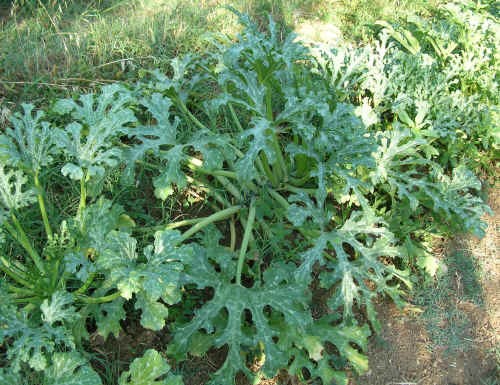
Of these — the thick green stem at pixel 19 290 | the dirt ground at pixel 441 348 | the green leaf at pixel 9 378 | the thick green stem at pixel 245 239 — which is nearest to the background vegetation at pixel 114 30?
the thick green stem at pixel 245 239

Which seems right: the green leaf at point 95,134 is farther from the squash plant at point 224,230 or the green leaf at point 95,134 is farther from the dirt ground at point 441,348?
the dirt ground at point 441,348

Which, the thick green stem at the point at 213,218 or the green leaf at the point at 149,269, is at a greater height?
the green leaf at the point at 149,269

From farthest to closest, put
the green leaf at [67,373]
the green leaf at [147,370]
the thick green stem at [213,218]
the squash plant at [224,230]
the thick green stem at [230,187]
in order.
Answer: the thick green stem at [230,187] → the thick green stem at [213,218] → the squash plant at [224,230] → the green leaf at [147,370] → the green leaf at [67,373]

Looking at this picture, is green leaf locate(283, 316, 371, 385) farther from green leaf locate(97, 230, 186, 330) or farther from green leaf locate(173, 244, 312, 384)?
green leaf locate(97, 230, 186, 330)

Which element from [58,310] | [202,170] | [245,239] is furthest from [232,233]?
[58,310]

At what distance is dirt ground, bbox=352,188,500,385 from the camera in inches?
110

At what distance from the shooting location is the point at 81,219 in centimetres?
254

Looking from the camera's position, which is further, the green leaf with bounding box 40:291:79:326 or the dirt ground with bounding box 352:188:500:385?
the dirt ground with bounding box 352:188:500:385

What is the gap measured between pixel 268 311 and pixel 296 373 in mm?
420

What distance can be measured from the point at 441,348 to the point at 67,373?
1990 millimetres

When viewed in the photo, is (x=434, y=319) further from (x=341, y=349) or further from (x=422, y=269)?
(x=341, y=349)

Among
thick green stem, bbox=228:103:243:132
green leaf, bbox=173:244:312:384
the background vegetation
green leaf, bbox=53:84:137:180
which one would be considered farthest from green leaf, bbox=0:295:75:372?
the background vegetation

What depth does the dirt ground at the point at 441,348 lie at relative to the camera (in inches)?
110

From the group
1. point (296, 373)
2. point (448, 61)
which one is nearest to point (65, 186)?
point (296, 373)
